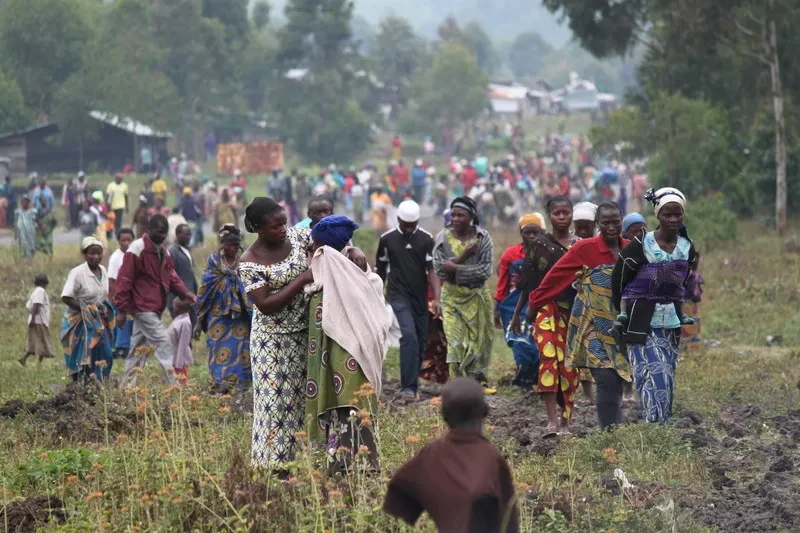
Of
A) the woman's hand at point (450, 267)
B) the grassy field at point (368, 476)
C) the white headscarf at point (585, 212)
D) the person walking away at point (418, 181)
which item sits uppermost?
the person walking away at point (418, 181)

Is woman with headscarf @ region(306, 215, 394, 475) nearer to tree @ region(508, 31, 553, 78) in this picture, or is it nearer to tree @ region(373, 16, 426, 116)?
tree @ region(373, 16, 426, 116)

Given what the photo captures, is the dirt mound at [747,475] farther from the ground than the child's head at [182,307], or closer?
closer

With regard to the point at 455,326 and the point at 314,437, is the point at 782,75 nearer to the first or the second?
the point at 455,326

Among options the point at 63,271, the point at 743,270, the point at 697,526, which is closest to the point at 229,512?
the point at 697,526

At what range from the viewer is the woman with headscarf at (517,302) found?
11797 millimetres

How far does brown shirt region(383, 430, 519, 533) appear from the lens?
16.0ft

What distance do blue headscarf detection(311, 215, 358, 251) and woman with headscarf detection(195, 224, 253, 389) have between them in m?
4.14

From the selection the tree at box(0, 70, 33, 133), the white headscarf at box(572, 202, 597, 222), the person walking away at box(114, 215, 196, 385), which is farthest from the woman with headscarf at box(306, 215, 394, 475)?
the tree at box(0, 70, 33, 133)

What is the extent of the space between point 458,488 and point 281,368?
9.20 ft

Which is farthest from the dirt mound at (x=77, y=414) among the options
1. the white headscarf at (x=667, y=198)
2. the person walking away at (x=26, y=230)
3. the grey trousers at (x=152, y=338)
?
the person walking away at (x=26, y=230)

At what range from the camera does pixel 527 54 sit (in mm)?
172750

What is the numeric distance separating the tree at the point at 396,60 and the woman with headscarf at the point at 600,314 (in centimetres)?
7783

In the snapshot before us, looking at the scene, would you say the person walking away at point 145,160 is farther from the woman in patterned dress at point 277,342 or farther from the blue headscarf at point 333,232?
the blue headscarf at point 333,232

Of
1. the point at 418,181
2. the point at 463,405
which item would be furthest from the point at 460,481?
the point at 418,181
